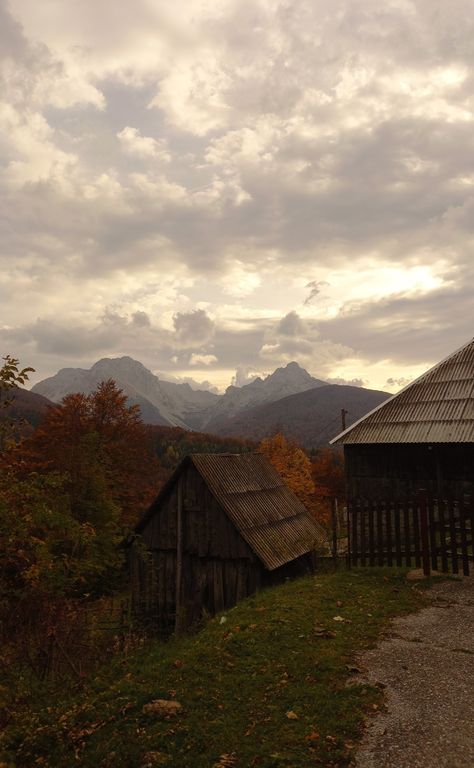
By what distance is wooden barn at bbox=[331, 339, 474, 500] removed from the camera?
68.6ft

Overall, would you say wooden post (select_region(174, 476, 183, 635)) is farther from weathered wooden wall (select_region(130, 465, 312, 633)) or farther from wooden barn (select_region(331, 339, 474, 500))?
wooden barn (select_region(331, 339, 474, 500))

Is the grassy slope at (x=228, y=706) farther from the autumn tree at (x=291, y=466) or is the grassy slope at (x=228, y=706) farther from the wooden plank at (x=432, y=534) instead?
the autumn tree at (x=291, y=466)

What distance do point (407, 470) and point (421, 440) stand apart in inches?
80.7

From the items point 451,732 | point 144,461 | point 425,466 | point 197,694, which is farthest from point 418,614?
point 144,461

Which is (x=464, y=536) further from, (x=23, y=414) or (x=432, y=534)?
(x=23, y=414)

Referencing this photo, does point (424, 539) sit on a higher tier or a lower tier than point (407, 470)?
lower

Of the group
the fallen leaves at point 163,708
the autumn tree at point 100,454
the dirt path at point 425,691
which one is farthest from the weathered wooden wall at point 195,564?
the fallen leaves at point 163,708

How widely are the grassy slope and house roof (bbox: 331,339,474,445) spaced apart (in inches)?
492

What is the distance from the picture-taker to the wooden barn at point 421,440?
20.9 m

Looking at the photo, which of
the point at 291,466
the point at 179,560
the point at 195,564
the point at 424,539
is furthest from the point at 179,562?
the point at 291,466

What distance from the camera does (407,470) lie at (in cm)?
2253

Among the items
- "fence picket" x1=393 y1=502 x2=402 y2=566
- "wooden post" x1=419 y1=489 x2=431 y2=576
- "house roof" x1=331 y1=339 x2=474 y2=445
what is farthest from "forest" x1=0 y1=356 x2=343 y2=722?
"house roof" x1=331 y1=339 x2=474 y2=445

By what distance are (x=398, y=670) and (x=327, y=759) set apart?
255 cm

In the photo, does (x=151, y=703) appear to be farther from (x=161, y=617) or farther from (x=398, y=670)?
(x=161, y=617)
